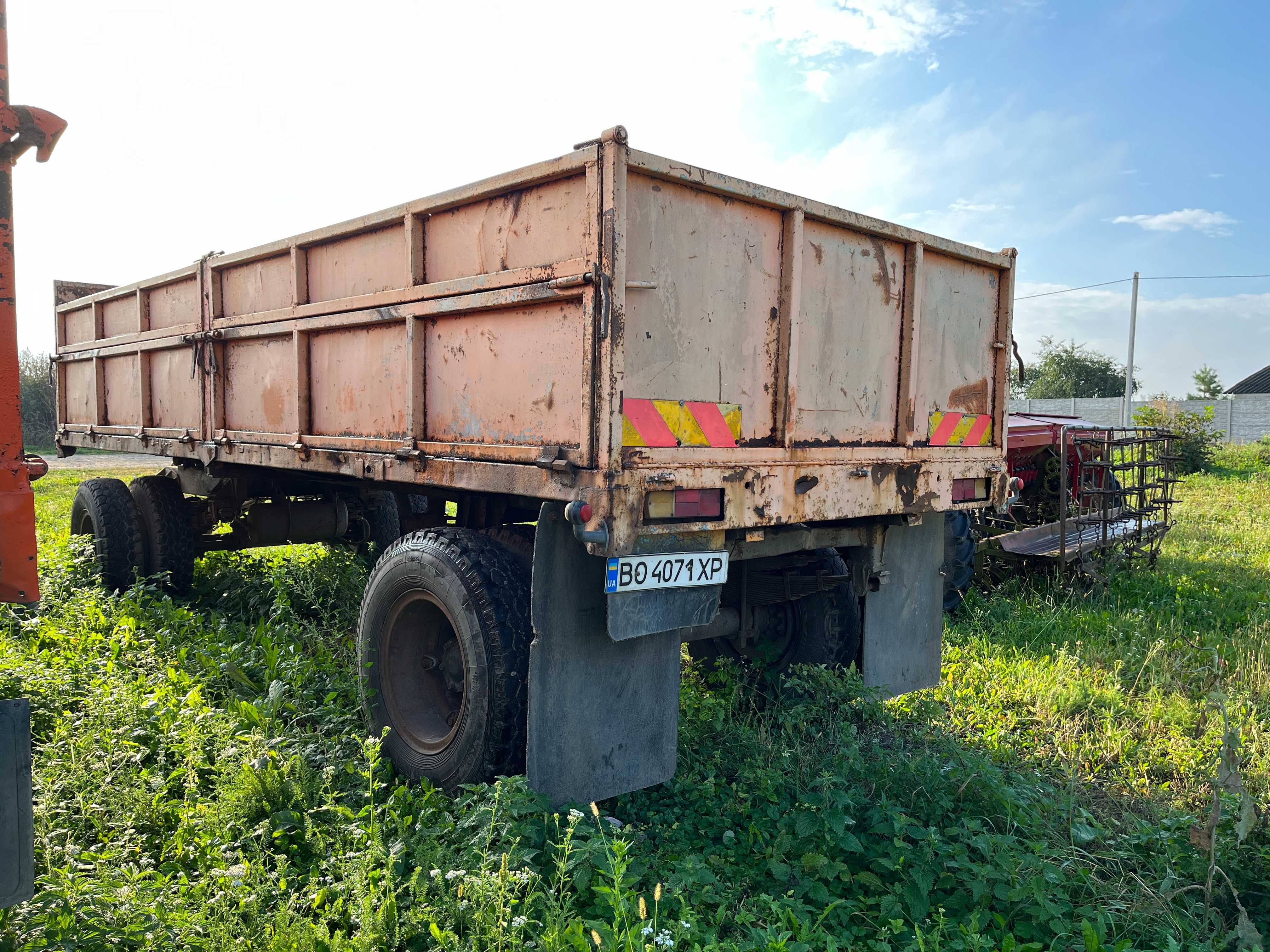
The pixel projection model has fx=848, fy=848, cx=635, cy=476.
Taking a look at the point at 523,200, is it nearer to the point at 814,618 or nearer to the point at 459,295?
the point at 459,295

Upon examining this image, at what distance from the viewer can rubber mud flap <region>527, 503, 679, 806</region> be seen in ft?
9.31

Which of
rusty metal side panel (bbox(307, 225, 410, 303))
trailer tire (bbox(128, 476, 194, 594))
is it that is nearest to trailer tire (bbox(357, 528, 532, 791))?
rusty metal side panel (bbox(307, 225, 410, 303))

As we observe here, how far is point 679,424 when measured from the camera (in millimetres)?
2855

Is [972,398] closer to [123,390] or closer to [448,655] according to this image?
[448,655]

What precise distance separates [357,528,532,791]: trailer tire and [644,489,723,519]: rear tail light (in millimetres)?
677

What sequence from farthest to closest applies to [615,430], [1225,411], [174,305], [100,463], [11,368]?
1. [1225,411]
2. [100,463]
3. [174,305]
4. [615,430]
5. [11,368]

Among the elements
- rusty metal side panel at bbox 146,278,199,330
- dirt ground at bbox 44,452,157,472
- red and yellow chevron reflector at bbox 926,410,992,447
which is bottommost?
dirt ground at bbox 44,452,157,472

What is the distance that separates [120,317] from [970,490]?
598 cm

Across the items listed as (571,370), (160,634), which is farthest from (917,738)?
(160,634)

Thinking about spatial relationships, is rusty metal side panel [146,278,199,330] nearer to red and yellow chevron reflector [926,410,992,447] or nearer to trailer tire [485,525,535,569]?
trailer tire [485,525,535,569]

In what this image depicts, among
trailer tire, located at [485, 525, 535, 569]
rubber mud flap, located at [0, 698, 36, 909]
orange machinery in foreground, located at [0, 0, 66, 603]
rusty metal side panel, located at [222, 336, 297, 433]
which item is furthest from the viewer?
rusty metal side panel, located at [222, 336, 297, 433]

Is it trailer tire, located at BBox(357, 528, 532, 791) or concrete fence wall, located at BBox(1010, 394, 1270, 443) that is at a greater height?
concrete fence wall, located at BBox(1010, 394, 1270, 443)

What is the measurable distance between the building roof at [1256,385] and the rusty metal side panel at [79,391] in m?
42.7

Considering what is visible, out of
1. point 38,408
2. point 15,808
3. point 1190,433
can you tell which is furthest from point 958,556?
point 38,408
